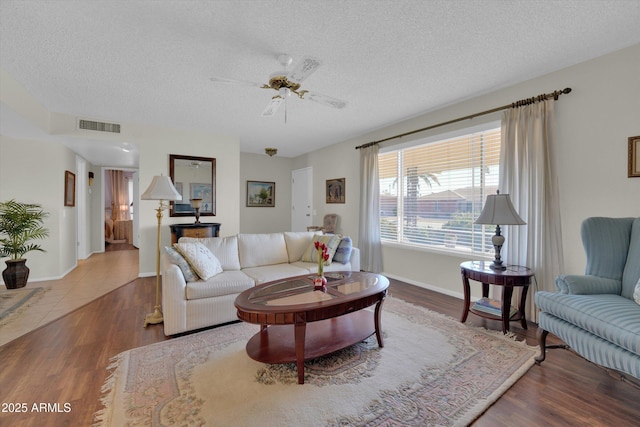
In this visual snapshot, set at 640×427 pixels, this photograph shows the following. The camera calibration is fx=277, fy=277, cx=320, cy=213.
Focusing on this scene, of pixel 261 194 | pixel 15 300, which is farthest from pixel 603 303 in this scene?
pixel 261 194

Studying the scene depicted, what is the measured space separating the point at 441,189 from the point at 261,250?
2.64 meters

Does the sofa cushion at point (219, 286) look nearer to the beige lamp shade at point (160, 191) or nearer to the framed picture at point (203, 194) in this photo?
the beige lamp shade at point (160, 191)

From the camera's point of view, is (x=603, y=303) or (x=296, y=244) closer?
(x=603, y=303)

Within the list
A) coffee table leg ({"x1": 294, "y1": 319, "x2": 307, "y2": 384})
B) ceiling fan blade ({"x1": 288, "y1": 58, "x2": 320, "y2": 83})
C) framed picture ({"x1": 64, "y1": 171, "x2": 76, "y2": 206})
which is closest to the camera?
coffee table leg ({"x1": 294, "y1": 319, "x2": 307, "y2": 384})

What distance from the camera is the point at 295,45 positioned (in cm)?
236

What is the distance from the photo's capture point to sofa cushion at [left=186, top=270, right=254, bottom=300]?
2584 millimetres

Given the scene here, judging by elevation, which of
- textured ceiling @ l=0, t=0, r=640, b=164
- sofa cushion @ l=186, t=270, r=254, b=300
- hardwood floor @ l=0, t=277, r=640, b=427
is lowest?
hardwood floor @ l=0, t=277, r=640, b=427

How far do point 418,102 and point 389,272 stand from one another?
8.79ft

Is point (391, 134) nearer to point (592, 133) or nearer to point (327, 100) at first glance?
point (327, 100)

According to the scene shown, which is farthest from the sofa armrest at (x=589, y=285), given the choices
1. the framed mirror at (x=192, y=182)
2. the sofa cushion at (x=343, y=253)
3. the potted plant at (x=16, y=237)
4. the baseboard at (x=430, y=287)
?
the potted plant at (x=16, y=237)

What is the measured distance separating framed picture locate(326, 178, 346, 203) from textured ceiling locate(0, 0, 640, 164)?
2.22 metres

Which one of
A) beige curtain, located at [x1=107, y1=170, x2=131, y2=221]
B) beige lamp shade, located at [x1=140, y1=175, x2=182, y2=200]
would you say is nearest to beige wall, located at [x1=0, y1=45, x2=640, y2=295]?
beige lamp shade, located at [x1=140, y1=175, x2=182, y2=200]

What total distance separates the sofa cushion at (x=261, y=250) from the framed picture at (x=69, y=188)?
3.58 m

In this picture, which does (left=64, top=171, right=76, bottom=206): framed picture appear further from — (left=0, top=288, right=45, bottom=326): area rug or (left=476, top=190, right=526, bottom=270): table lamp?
(left=476, top=190, right=526, bottom=270): table lamp
